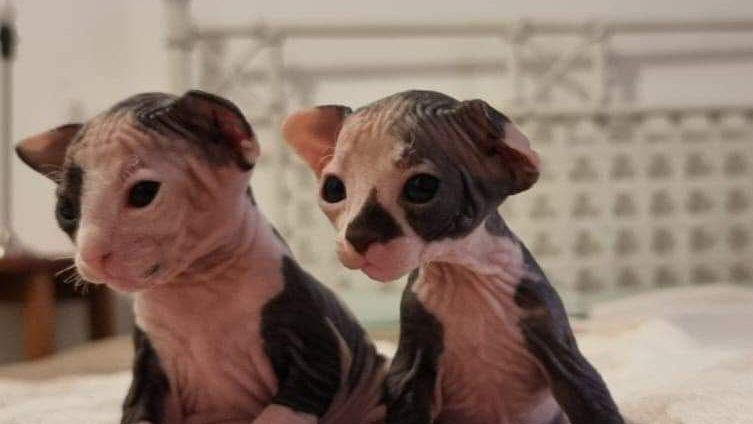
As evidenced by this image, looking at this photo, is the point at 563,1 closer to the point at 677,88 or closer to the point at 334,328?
the point at 677,88

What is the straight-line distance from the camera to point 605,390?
1.92 feet

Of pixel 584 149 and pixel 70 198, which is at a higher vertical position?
pixel 70 198

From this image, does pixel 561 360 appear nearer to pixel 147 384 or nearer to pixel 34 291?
pixel 147 384

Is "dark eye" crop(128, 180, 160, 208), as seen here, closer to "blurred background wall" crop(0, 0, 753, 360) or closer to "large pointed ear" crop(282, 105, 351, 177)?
"large pointed ear" crop(282, 105, 351, 177)

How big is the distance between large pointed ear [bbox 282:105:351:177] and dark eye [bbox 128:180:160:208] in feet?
0.34

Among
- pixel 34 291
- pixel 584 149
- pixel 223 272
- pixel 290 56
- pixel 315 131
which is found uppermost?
pixel 315 131

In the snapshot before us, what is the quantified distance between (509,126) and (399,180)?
81mm

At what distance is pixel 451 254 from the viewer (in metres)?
0.56

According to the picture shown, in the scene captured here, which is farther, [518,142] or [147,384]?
[147,384]

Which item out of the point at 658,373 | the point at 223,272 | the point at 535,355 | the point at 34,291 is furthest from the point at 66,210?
the point at 34,291

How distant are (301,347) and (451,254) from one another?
5.4 inches

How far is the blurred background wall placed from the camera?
2281 mm

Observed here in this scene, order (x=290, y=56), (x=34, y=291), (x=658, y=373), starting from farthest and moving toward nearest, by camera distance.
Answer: (x=290, y=56)
(x=34, y=291)
(x=658, y=373)

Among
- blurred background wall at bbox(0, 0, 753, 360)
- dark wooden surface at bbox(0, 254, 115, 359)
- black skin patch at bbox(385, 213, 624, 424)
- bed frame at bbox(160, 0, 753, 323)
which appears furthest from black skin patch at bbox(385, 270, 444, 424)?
blurred background wall at bbox(0, 0, 753, 360)
